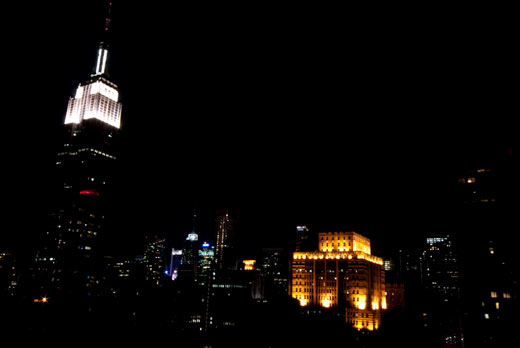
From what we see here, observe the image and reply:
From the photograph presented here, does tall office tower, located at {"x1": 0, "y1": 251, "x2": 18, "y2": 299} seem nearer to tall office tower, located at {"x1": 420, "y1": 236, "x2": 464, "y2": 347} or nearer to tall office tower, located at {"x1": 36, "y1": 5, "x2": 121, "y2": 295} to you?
tall office tower, located at {"x1": 36, "y1": 5, "x2": 121, "y2": 295}

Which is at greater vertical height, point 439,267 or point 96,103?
point 96,103

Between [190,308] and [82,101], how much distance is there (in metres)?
66.2

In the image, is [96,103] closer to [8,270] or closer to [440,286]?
[8,270]

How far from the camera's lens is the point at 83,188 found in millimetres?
110125

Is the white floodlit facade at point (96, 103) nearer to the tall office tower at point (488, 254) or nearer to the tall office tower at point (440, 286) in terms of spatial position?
the tall office tower at point (488, 254)

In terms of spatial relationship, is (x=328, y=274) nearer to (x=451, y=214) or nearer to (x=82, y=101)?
(x=451, y=214)

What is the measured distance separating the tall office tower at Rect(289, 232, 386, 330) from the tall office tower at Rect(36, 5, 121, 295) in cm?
5794

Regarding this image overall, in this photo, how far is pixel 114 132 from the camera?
337 ft

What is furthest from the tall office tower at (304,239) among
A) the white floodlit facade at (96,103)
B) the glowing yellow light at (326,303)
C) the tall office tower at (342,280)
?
the white floodlit facade at (96,103)

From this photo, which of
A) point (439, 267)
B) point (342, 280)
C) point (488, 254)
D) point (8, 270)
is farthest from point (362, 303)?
point (8, 270)

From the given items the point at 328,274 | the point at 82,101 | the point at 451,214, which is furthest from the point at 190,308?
the point at 451,214

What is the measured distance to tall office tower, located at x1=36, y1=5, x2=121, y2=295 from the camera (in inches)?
3875

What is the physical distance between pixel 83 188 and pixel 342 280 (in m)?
73.7

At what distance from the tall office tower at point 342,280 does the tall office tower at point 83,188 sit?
2281 inches
